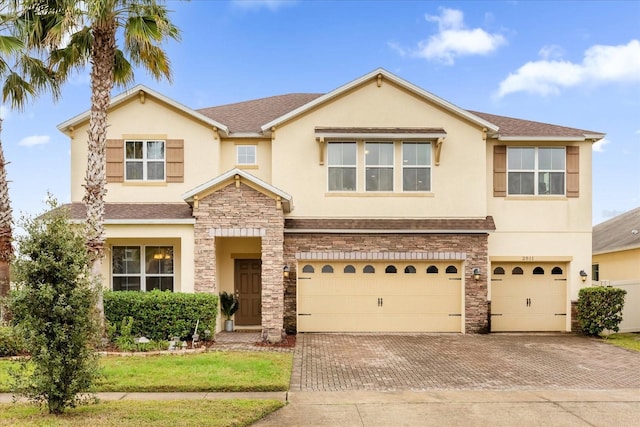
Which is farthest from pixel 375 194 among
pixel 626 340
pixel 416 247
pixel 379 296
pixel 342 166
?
pixel 626 340

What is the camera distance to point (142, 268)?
16.0 metres

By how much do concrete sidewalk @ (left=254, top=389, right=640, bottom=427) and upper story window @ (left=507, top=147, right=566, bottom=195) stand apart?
848 cm

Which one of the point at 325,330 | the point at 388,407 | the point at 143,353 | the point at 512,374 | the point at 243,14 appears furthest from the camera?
the point at 243,14

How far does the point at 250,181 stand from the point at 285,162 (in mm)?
2158

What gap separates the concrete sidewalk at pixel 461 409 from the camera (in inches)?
292

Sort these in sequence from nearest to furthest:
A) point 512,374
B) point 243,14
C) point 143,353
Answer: point 512,374, point 143,353, point 243,14

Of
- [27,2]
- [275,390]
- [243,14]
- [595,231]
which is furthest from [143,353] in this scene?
[595,231]

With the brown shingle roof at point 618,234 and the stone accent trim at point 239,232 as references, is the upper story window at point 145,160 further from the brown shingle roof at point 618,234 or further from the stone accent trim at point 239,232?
the brown shingle roof at point 618,234

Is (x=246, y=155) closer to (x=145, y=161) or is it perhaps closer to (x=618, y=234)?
(x=145, y=161)

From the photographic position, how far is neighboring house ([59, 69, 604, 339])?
52.2ft

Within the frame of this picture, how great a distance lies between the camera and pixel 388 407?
26.6 feet

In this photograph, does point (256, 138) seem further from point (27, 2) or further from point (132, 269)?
point (27, 2)

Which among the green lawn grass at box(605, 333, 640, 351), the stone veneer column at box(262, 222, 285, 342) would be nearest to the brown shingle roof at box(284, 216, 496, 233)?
the stone veneer column at box(262, 222, 285, 342)

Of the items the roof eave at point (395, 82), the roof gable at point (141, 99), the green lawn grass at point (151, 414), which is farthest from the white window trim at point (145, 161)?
the green lawn grass at point (151, 414)
